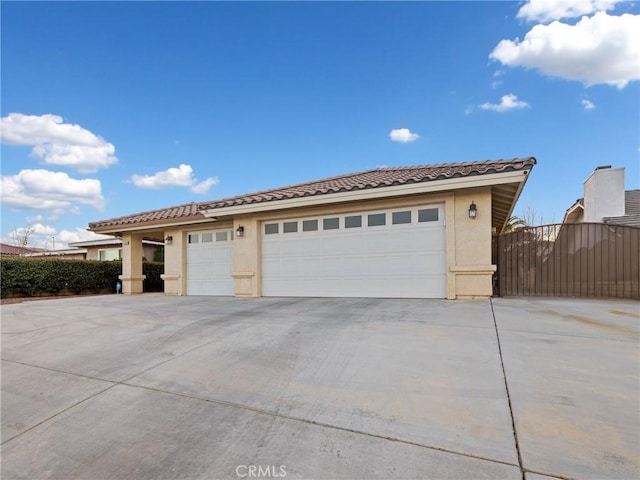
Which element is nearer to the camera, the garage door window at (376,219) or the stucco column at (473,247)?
the stucco column at (473,247)

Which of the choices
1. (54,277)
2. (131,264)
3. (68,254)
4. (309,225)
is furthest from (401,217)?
(68,254)

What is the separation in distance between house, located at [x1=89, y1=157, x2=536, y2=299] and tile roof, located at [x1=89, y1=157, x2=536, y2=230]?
4 cm

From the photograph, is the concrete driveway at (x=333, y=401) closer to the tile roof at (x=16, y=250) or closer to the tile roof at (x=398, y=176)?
the tile roof at (x=398, y=176)

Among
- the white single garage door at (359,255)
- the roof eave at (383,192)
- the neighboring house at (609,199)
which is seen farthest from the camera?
the neighboring house at (609,199)

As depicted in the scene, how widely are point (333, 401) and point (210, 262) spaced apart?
31.1ft

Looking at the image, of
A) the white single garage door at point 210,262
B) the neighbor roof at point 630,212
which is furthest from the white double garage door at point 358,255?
the neighbor roof at point 630,212

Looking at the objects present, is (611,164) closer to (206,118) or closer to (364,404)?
(364,404)

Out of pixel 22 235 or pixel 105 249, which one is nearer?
pixel 105 249

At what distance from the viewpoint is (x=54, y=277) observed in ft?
43.7

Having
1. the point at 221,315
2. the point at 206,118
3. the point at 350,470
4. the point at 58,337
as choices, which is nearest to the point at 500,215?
the point at 221,315

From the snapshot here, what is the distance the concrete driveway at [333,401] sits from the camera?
201cm

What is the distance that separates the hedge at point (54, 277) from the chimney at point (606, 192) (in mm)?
21707

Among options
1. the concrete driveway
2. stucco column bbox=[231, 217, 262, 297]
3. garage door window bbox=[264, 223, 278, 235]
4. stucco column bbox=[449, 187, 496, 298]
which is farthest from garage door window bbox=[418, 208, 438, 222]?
stucco column bbox=[231, 217, 262, 297]

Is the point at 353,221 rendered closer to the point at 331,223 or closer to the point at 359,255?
→ the point at 331,223
